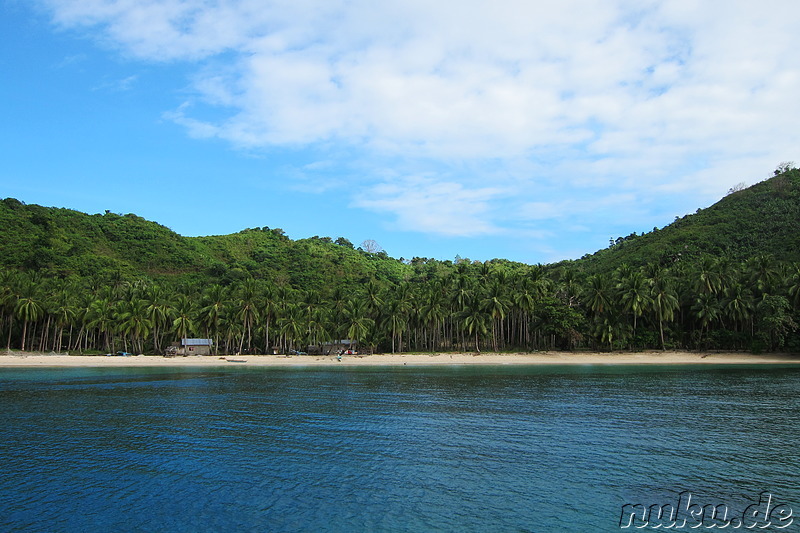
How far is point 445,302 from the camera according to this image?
303ft

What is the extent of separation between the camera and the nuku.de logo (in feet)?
45.6

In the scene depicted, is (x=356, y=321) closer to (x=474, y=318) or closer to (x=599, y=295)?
(x=474, y=318)

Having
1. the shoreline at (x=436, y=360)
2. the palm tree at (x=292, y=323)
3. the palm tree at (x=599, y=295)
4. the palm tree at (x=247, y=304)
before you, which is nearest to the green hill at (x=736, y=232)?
the shoreline at (x=436, y=360)

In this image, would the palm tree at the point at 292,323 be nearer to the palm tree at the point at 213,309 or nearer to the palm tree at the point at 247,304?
the palm tree at the point at 247,304

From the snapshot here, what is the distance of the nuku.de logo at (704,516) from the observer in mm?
13914

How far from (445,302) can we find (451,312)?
2.33 meters

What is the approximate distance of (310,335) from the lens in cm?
9250

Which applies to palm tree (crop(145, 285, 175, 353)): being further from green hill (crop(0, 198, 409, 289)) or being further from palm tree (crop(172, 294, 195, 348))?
green hill (crop(0, 198, 409, 289))

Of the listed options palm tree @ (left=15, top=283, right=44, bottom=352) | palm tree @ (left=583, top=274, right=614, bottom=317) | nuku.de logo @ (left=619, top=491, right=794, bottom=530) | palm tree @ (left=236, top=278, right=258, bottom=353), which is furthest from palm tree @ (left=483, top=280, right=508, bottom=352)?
palm tree @ (left=15, top=283, right=44, bottom=352)

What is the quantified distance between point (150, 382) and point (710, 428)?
46677 millimetres

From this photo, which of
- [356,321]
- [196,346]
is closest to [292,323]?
[356,321]

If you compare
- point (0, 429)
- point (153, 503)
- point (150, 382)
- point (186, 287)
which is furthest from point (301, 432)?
point (186, 287)

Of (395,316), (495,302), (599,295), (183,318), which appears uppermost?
(599,295)

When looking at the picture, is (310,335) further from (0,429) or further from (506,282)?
(0,429)
